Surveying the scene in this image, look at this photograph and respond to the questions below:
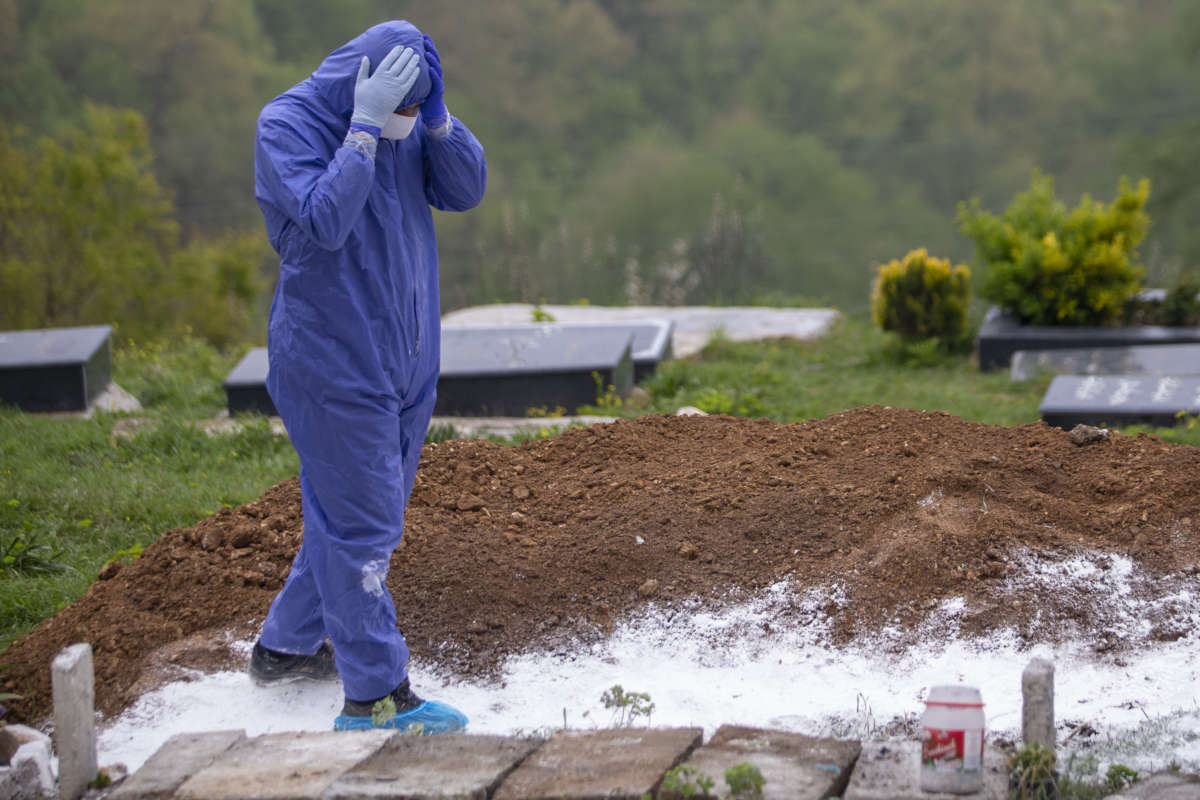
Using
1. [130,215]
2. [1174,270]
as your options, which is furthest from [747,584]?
[130,215]

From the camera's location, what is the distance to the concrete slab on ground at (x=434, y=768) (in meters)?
2.29

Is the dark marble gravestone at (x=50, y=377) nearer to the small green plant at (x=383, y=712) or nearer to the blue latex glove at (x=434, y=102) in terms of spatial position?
the blue latex glove at (x=434, y=102)

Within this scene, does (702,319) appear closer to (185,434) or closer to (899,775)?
(185,434)

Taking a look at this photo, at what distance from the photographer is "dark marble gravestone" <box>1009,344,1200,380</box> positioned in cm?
722

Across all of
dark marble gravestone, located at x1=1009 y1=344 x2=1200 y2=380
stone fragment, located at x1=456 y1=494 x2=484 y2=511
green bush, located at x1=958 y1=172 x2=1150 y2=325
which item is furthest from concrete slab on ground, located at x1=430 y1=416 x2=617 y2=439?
green bush, located at x1=958 y1=172 x2=1150 y2=325

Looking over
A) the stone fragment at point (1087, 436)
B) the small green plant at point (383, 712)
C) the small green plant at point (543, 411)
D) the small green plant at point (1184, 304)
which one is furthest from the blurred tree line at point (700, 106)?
the small green plant at point (383, 712)

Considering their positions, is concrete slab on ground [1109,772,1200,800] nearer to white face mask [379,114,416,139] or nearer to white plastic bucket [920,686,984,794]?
white plastic bucket [920,686,984,794]

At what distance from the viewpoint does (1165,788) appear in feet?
7.59

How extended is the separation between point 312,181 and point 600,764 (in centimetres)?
145

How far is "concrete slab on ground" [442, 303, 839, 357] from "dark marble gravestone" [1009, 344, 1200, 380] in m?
2.07

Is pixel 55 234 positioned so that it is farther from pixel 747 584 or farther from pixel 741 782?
pixel 741 782

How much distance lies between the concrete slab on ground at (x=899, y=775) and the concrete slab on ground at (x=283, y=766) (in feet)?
3.30

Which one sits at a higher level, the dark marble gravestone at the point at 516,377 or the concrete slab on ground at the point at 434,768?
the dark marble gravestone at the point at 516,377

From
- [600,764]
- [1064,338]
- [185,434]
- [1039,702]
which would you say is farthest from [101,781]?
[1064,338]
